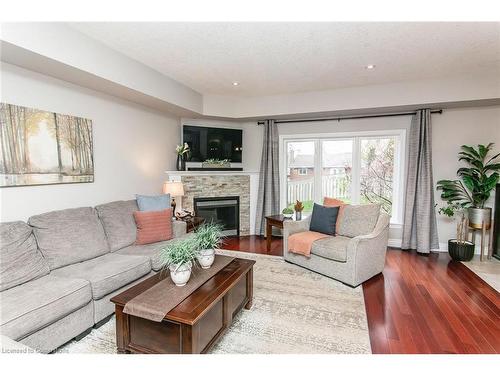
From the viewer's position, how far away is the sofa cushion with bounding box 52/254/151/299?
7.01 ft

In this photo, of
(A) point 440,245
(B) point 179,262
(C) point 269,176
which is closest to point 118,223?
(B) point 179,262

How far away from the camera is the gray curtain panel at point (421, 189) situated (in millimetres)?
4086

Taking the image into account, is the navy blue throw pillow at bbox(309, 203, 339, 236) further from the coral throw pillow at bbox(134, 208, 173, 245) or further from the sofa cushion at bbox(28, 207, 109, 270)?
the sofa cushion at bbox(28, 207, 109, 270)

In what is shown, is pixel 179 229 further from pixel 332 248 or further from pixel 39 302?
pixel 332 248

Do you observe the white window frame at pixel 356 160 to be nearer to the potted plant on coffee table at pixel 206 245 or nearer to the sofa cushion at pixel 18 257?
the potted plant on coffee table at pixel 206 245

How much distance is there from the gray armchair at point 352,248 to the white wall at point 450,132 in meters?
1.45

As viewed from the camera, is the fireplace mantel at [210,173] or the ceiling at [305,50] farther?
the fireplace mantel at [210,173]

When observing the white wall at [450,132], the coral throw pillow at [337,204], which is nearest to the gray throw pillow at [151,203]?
the coral throw pillow at [337,204]

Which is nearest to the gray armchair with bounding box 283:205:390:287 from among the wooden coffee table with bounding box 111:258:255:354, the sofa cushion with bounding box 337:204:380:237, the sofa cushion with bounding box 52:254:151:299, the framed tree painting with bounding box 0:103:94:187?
the sofa cushion with bounding box 337:204:380:237
